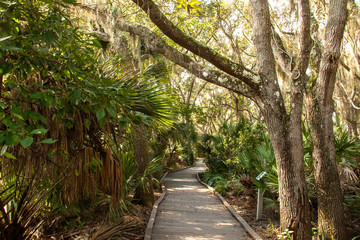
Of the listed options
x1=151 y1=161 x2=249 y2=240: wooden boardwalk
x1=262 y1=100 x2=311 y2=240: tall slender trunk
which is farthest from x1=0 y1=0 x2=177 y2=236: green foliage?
x1=262 y1=100 x2=311 y2=240: tall slender trunk

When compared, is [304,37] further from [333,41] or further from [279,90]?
[279,90]

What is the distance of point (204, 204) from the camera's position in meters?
8.18

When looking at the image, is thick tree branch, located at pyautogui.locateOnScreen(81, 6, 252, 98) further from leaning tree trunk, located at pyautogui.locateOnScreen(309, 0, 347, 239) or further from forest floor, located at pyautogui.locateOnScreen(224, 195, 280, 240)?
forest floor, located at pyautogui.locateOnScreen(224, 195, 280, 240)

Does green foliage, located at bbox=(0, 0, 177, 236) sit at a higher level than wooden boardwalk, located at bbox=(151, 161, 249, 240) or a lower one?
higher

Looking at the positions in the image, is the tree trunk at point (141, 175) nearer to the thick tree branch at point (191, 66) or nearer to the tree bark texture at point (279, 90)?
the thick tree branch at point (191, 66)

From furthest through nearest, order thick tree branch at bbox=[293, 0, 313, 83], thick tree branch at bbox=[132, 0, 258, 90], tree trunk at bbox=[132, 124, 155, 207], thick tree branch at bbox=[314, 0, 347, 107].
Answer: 1. tree trunk at bbox=[132, 124, 155, 207]
2. thick tree branch at bbox=[293, 0, 313, 83]
3. thick tree branch at bbox=[314, 0, 347, 107]
4. thick tree branch at bbox=[132, 0, 258, 90]

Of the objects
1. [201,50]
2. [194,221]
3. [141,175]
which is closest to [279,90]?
[201,50]

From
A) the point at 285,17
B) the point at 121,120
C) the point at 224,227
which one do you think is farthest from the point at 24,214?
the point at 285,17

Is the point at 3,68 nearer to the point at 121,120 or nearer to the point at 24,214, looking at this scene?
the point at 121,120

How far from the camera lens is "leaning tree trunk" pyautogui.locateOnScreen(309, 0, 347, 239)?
5.00m

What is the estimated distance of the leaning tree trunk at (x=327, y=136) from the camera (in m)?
5.00

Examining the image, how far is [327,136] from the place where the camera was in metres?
5.28

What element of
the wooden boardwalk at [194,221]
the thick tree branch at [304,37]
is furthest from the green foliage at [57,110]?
the thick tree branch at [304,37]

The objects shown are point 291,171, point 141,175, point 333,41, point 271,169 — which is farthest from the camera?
point 141,175
